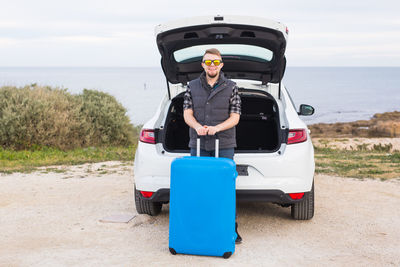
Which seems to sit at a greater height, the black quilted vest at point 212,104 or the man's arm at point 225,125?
the black quilted vest at point 212,104

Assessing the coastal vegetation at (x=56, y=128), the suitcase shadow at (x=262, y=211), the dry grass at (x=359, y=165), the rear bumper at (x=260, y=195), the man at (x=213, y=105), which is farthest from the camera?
the coastal vegetation at (x=56, y=128)

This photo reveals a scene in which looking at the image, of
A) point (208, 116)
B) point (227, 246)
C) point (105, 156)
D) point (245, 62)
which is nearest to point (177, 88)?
point (245, 62)

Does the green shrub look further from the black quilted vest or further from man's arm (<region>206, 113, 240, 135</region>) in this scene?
man's arm (<region>206, 113, 240, 135</region>)

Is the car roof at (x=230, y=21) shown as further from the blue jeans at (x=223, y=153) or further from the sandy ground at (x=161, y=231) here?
the sandy ground at (x=161, y=231)

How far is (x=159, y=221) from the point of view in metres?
5.55

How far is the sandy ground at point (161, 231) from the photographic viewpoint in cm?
429

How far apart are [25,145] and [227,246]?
33.7 ft

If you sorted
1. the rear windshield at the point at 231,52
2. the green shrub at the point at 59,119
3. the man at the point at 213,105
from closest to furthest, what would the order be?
the man at the point at 213,105
the rear windshield at the point at 231,52
the green shrub at the point at 59,119

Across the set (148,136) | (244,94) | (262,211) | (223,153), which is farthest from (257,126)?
(223,153)

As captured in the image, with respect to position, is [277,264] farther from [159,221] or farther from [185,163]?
[159,221]

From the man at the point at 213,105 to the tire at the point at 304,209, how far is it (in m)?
1.28

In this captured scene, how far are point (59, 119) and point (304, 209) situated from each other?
33.0 ft

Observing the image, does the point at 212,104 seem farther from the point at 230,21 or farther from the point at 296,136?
the point at 296,136

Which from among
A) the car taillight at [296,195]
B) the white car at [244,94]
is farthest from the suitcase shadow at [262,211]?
the car taillight at [296,195]
